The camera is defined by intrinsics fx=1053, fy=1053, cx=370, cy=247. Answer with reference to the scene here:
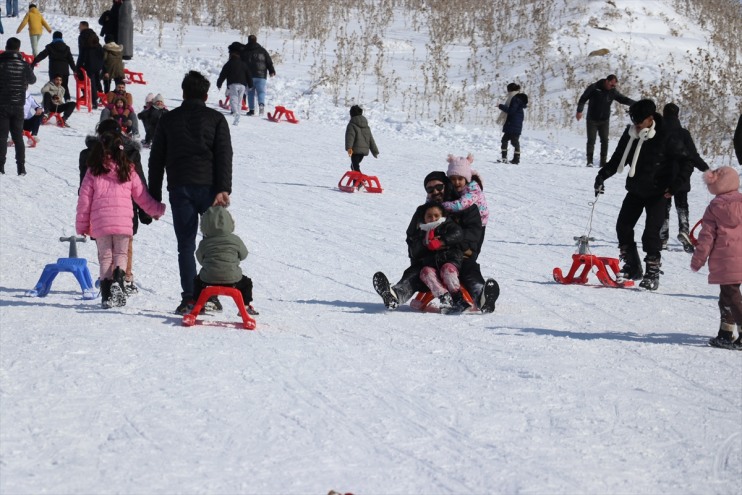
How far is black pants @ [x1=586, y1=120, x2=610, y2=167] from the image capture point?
17.4 meters

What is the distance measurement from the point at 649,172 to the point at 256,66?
13227 millimetres

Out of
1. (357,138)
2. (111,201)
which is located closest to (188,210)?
(111,201)

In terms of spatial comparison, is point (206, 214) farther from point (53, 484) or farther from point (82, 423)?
point (53, 484)

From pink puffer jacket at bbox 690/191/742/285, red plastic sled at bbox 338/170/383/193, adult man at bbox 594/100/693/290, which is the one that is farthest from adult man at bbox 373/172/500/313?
red plastic sled at bbox 338/170/383/193

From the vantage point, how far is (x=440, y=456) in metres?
4.55

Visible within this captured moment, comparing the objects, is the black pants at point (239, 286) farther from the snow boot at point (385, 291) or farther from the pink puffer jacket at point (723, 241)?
the pink puffer jacket at point (723, 241)

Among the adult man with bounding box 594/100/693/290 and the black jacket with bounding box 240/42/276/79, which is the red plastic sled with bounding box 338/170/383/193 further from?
the black jacket with bounding box 240/42/276/79

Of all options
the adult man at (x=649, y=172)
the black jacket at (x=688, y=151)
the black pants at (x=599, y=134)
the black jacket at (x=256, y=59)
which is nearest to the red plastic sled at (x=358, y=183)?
the black pants at (x=599, y=134)

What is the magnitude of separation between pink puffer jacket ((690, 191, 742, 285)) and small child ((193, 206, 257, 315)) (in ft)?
9.78

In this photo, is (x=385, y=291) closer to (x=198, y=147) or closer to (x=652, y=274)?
(x=198, y=147)

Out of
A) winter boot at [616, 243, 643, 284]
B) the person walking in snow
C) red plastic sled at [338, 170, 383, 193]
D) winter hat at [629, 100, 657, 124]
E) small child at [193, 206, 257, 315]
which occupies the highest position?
the person walking in snow

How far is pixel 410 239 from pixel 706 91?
1294 centimetres

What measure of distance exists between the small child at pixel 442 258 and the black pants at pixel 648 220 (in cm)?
230

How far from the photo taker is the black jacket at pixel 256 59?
21109 millimetres
